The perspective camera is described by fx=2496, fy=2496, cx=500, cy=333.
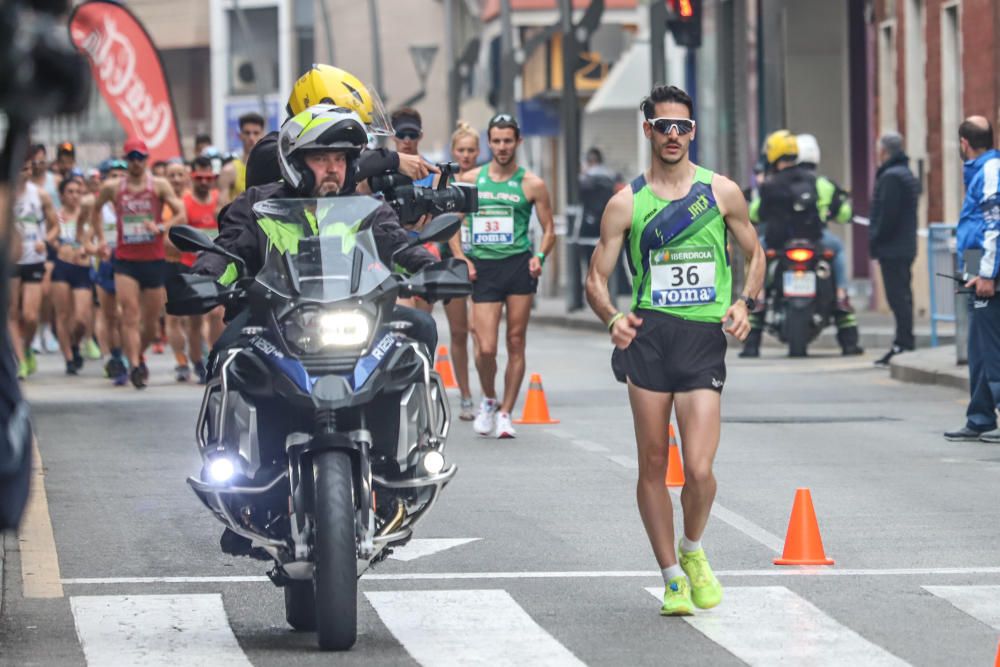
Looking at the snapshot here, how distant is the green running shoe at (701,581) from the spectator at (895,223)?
13499 millimetres

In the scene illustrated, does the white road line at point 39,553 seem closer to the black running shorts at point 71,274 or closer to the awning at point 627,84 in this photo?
A: the black running shorts at point 71,274

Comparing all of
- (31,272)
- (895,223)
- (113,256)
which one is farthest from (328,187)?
(895,223)

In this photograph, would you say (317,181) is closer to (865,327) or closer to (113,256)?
(113,256)

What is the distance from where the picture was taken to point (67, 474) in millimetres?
13320

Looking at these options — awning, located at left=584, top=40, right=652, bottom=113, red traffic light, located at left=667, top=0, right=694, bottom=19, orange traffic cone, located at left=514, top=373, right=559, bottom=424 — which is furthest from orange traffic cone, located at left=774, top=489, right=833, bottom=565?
awning, located at left=584, top=40, right=652, bottom=113

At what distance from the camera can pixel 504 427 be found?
1524 centimetres

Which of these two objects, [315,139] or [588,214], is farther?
[588,214]

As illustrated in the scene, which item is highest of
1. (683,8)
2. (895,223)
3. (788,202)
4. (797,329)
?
(683,8)

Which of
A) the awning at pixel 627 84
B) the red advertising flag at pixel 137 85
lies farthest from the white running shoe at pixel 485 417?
the awning at pixel 627 84

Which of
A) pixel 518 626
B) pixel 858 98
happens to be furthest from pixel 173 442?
pixel 858 98

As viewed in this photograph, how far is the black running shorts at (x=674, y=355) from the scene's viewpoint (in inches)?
350

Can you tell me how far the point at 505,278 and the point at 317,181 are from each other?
724 cm

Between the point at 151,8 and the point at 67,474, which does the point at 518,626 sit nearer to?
the point at 67,474

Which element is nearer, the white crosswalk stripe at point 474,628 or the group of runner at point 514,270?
the white crosswalk stripe at point 474,628
